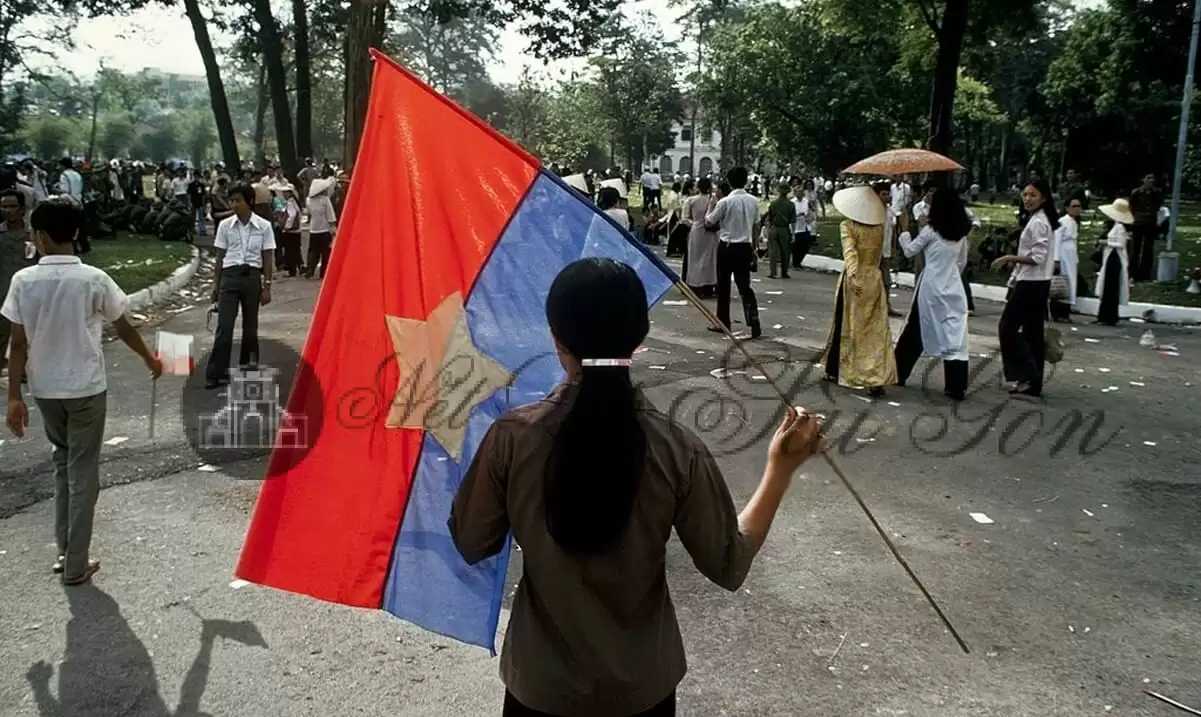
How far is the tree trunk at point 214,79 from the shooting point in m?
27.7

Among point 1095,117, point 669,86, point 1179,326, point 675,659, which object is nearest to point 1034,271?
point 1179,326

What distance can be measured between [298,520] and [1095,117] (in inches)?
1733

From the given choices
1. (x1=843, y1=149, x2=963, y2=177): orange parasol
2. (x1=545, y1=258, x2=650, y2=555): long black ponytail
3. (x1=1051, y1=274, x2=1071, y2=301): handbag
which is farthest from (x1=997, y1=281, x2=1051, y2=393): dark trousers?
(x1=545, y1=258, x2=650, y2=555): long black ponytail

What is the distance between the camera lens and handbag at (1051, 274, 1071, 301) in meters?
12.6

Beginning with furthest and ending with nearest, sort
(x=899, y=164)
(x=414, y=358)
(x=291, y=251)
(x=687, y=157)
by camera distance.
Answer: (x=687, y=157) → (x=291, y=251) → (x=899, y=164) → (x=414, y=358)

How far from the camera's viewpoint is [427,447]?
119 inches

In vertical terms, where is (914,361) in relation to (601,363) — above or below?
below

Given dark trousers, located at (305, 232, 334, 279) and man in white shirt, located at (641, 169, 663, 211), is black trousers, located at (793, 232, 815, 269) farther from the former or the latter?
dark trousers, located at (305, 232, 334, 279)

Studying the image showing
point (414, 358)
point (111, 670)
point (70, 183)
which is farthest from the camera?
point (70, 183)

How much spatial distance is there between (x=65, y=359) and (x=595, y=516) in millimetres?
3567

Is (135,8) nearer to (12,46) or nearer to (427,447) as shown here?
(12,46)

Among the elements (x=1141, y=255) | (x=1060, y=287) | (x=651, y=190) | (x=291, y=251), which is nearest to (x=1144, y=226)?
(x=1141, y=255)

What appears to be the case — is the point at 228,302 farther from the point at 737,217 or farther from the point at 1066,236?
the point at 1066,236

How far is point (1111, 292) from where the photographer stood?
13.3m
